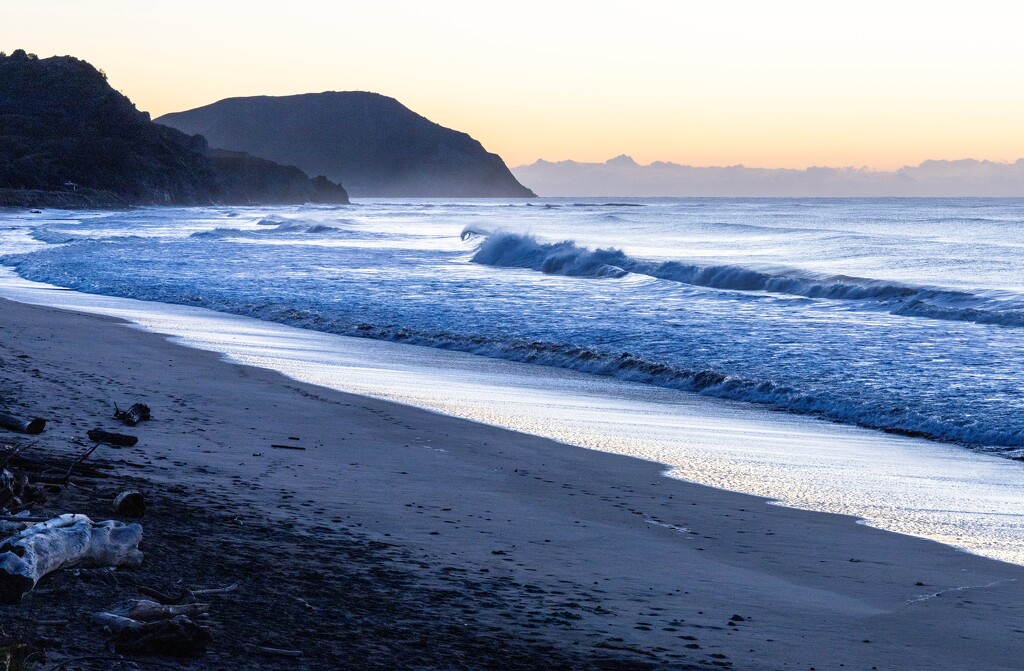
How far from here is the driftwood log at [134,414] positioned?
7168 millimetres

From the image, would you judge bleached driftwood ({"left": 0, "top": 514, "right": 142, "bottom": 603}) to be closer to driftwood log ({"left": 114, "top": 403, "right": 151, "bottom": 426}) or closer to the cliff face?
driftwood log ({"left": 114, "top": 403, "right": 151, "bottom": 426})

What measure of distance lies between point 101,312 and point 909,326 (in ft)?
42.7

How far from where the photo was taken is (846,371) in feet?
38.5

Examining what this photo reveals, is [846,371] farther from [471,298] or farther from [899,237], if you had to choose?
[899,237]

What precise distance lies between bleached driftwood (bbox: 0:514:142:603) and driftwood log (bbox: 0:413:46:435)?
8.35 feet

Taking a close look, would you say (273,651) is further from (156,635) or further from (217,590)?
(217,590)

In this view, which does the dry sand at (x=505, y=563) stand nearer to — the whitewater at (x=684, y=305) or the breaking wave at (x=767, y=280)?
the whitewater at (x=684, y=305)

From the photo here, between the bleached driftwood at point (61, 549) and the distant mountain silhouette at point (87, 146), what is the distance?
326 feet

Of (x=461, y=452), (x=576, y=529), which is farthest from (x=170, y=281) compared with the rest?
(x=576, y=529)

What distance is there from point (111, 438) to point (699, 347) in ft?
28.9

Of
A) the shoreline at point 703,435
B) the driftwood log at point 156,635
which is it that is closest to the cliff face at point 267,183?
the shoreline at point 703,435

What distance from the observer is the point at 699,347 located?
44.8 feet

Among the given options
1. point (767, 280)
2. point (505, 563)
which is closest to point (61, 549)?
→ point (505, 563)

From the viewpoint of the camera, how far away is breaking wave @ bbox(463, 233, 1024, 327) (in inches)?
726
